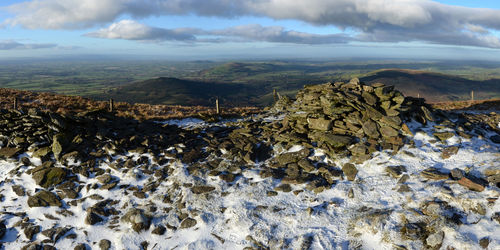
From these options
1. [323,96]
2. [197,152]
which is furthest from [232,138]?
[323,96]

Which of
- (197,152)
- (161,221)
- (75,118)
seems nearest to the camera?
(161,221)

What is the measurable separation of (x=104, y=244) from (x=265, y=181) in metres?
6.22

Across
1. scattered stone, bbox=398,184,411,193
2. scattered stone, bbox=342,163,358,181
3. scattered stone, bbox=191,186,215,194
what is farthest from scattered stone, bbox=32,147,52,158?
scattered stone, bbox=398,184,411,193

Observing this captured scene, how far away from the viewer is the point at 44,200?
10.9m

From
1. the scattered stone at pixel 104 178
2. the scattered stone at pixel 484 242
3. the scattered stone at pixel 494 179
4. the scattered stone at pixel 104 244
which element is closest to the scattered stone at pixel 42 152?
the scattered stone at pixel 104 178

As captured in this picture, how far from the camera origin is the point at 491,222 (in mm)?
8086

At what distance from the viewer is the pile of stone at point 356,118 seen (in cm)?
1322

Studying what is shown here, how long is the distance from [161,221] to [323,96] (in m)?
11.3

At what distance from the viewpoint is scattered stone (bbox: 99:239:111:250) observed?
8.74 m

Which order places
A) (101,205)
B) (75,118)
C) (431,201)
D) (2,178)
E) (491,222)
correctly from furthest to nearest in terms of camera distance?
(75,118)
(2,178)
(101,205)
(431,201)
(491,222)

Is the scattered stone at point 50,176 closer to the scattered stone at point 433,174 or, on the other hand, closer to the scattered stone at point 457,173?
the scattered stone at point 433,174

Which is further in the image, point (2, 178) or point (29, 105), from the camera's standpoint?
point (29, 105)

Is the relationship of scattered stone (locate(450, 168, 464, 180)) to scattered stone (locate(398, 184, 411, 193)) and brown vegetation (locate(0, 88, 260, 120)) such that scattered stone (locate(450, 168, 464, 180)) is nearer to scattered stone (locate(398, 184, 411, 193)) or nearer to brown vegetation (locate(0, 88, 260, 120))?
scattered stone (locate(398, 184, 411, 193))

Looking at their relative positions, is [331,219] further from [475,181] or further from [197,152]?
[197,152]
